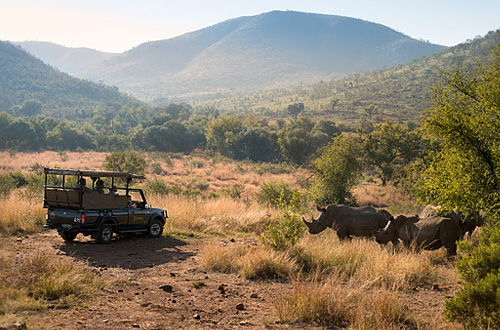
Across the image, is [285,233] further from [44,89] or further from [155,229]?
[44,89]

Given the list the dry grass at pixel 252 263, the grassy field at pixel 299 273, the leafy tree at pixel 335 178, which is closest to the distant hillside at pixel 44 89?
the leafy tree at pixel 335 178

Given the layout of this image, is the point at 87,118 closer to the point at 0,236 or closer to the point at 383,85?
the point at 383,85

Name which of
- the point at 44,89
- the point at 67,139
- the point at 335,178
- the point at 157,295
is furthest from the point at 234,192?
the point at 44,89

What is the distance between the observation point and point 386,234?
1103 centimetres

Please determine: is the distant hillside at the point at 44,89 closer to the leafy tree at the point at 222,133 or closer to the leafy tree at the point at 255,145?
the leafy tree at the point at 222,133

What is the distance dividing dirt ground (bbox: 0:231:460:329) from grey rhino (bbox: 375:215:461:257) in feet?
8.32

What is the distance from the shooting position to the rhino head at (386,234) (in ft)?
36.2

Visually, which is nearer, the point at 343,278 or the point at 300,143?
the point at 343,278

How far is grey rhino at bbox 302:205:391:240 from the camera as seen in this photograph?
39.2 feet

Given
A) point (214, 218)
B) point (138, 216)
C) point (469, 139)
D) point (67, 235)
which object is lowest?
point (214, 218)

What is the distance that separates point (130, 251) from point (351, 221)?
6339 millimetres

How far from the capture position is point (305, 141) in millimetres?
63500

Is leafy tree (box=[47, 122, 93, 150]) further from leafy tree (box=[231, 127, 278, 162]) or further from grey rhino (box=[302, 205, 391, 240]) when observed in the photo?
grey rhino (box=[302, 205, 391, 240])

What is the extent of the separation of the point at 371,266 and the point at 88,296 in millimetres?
5460
